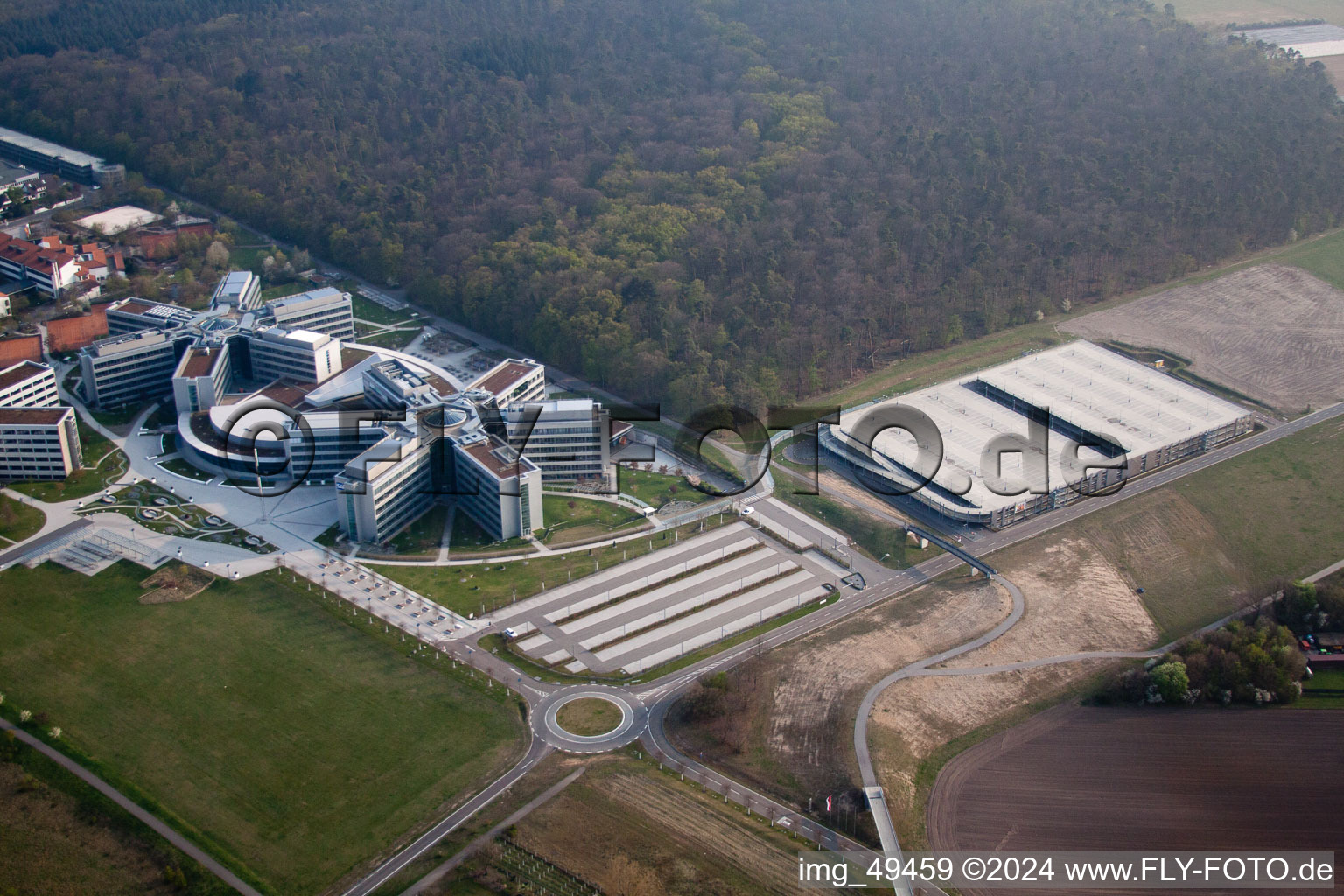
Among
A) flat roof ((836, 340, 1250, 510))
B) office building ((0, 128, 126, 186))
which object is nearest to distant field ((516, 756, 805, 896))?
flat roof ((836, 340, 1250, 510))

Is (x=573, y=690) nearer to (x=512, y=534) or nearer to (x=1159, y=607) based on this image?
(x=512, y=534)

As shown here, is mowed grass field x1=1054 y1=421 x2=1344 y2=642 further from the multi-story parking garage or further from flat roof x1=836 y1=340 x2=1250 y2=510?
flat roof x1=836 y1=340 x2=1250 y2=510

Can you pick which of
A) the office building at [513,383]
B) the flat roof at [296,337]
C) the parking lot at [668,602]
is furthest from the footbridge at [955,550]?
the flat roof at [296,337]

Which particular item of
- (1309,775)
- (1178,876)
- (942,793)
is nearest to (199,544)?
(942,793)

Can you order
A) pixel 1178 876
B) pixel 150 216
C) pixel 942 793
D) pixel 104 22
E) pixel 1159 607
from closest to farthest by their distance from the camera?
pixel 1178 876
pixel 942 793
pixel 1159 607
pixel 150 216
pixel 104 22

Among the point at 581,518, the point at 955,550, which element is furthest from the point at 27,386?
the point at 955,550

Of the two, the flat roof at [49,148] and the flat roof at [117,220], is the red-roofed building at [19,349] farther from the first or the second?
the flat roof at [49,148]

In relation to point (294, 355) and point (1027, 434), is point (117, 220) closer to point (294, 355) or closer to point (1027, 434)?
point (294, 355)
